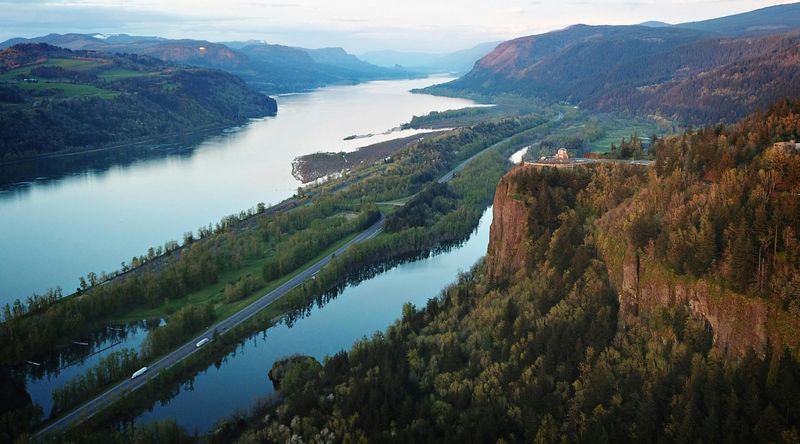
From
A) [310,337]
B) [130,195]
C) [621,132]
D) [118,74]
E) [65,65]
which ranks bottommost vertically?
[310,337]

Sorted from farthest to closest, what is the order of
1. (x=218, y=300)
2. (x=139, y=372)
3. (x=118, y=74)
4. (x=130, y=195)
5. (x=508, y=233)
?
(x=118, y=74)
(x=130, y=195)
(x=218, y=300)
(x=508, y=233)
(x=139, y=372)

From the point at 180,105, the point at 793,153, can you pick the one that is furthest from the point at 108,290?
the point at 180,105

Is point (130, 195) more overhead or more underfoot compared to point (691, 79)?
more underfoot

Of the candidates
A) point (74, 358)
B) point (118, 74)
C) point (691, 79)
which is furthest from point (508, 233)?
point (118, 74)

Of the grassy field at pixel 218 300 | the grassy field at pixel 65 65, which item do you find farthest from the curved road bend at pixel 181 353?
the grassy field at pixel 65 65

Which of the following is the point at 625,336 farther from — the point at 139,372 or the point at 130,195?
the point at 130,195

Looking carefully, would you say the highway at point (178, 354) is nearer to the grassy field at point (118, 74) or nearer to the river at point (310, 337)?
the river at point (310, 337)

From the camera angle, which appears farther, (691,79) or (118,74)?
(118,74)
